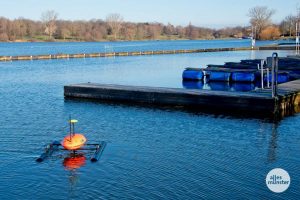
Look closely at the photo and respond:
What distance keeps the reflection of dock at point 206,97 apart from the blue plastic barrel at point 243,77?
28.4 ft

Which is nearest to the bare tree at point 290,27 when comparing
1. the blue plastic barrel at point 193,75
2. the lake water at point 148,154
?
the blue plastic barrel at point 193,75

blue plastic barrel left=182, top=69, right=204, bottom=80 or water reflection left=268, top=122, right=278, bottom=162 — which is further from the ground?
blue plastic barrel left=182, top=69, right=204, bottom=80

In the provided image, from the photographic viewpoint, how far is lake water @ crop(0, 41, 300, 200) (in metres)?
15.6

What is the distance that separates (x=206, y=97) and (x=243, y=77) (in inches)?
658

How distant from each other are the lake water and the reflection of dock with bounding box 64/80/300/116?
5.48ft

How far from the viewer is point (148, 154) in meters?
19.9

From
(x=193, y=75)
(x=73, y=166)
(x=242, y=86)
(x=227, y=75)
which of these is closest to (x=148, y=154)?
(x=73, y=166)

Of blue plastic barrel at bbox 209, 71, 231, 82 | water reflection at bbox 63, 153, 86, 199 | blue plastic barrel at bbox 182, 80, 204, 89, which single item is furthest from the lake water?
blue plastic barrel at bbox 209, 71, 231, 82

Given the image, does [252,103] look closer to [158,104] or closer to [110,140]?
[158,104]

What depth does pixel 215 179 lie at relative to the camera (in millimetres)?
16500

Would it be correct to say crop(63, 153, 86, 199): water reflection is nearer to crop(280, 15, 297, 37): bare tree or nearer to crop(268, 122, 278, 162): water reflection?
crop(268, 122, 278, 162): water reflection

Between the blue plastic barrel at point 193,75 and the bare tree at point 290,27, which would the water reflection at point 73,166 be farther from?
the bare tree at point 290,27

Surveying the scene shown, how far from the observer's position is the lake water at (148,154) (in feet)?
51.3

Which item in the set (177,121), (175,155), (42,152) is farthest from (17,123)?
(175,155)
